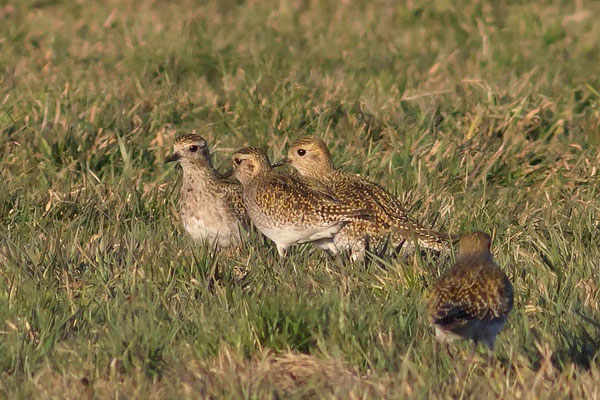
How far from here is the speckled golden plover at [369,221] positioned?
749 centimetres

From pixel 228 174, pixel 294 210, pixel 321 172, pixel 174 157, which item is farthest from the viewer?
pixel 228 174

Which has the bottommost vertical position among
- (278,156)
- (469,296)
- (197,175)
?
(278,156)

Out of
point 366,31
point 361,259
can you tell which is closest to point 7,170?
point 361,259

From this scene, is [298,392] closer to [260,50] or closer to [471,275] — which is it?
[471,275]

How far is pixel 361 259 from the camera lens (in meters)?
7.42

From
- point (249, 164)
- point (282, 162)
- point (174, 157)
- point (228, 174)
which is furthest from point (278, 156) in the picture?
point (174, 157)

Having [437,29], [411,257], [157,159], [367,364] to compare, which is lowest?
[437,29]

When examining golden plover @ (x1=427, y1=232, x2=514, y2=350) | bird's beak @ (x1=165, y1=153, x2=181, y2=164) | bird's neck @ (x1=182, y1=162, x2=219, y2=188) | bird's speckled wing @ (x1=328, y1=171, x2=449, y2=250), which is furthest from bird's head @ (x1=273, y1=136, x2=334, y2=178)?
golden plover @ (x1=427, y1=232, x2=514, y2=350)

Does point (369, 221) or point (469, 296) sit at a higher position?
point (469, 296)

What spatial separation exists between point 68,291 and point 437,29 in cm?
737

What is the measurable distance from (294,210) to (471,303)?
2.27m

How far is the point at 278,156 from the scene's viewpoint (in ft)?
31.0

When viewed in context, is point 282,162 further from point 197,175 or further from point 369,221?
point 369,221

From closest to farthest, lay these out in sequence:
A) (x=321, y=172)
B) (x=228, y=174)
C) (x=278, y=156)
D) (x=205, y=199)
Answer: (x=205, y=199) → (x=321, y=172) → (x=228, y=174) → (x=278, y=156)
